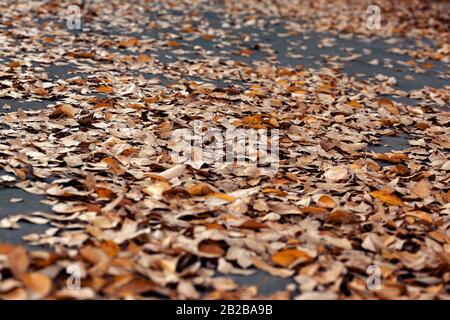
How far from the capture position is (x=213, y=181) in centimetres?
335

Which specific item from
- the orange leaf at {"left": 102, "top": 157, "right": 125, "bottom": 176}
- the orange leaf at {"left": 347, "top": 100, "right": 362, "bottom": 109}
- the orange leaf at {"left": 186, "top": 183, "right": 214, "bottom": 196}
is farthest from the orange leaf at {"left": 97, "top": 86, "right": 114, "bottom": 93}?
the orange leaf at {"left": 347, "top": 100, "right": 362, "bottom": 109}

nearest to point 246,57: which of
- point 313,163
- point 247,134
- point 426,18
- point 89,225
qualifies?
point 247,134

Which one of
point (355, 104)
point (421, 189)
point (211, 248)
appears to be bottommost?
point (355, 104)

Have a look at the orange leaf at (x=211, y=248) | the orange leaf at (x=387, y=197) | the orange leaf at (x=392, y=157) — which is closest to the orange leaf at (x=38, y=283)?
the orange leaf at (x=211, y=248)

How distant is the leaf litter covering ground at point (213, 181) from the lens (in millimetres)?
2434

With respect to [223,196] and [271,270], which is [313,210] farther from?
[271,270]

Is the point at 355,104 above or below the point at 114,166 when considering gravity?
below

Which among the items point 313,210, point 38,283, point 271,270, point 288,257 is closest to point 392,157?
point 313,210

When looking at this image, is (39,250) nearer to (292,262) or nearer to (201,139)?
(292,262)

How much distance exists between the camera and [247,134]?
420 centimetres

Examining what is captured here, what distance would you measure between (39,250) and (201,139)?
175 cm

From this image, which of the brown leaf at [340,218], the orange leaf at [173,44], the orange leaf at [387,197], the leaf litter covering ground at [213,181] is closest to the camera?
the leaf litter covering ground at [213,181]

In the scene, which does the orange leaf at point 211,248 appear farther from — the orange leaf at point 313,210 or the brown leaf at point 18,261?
the brown leaf at point 18,261

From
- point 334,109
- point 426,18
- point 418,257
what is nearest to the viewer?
point 418,257
